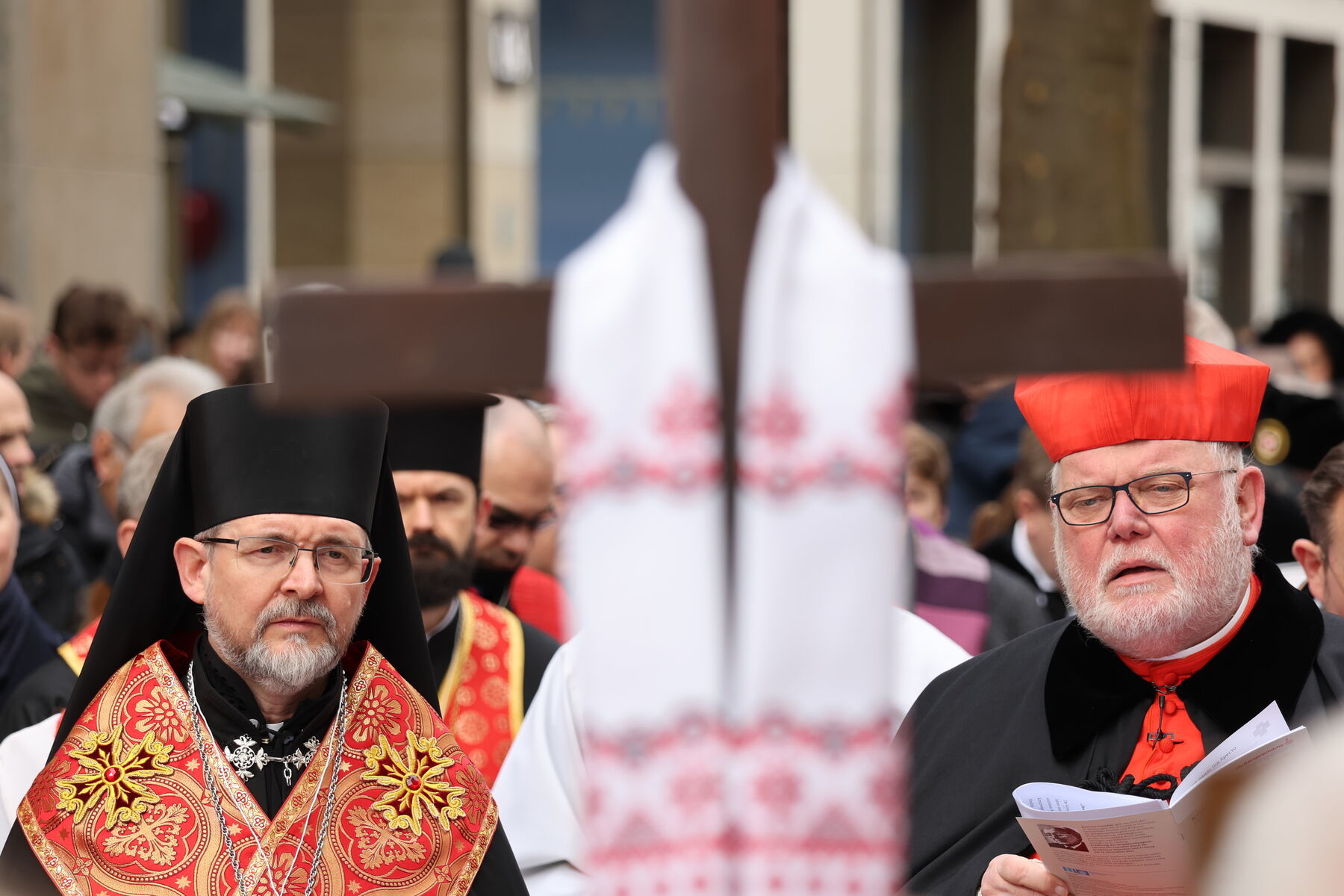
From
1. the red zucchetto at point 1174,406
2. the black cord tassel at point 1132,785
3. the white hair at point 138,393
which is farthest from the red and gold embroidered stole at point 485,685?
the red zucchetto at point 1174,406

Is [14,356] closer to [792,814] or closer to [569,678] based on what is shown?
[569,678]

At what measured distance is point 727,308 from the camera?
179 centimetres

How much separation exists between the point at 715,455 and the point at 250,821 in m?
1.90

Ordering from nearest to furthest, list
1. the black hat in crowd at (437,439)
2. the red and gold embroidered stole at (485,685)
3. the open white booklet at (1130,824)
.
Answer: the open white booklet at (1130,824) → the red and gold embroidered stole at (485,685) → the black hat in crowd at (437,439)

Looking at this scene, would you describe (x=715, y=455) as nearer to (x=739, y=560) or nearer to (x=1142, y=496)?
(x=739, y=560)

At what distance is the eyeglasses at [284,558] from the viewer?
344cm

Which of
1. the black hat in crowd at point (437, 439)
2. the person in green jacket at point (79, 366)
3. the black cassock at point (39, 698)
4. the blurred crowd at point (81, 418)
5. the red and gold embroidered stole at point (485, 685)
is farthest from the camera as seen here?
the person in green jacket at point (79, 366)

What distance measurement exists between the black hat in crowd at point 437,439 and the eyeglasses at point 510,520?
1.63ft

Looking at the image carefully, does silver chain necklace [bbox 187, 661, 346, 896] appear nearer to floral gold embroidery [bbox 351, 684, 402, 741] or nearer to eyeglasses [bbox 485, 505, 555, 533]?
floral gold embroidery [bbox 351, 684, 402, 741]

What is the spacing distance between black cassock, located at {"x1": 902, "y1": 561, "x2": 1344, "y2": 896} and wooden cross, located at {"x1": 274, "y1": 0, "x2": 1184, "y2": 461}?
1716mm

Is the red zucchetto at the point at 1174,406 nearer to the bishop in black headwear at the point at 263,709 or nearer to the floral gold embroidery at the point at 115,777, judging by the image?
the bishop in black headwear at the point at 263,709

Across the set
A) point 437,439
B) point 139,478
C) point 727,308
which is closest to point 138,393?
point 139,478

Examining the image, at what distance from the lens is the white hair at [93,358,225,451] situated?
5863 mm

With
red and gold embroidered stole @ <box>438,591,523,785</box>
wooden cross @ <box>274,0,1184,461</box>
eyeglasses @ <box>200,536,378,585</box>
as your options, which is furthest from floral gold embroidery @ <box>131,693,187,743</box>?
wooden cross @ <box>274,0,1184,461</box>
